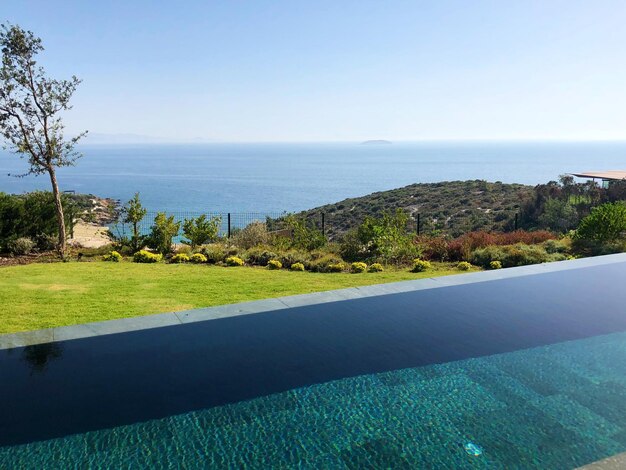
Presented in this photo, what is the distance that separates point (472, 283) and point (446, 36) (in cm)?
1315

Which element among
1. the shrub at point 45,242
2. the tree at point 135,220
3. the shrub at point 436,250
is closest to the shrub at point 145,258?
the tree at point 135,220

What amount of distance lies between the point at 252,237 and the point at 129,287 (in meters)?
4.30

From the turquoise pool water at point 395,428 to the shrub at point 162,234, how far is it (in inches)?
303

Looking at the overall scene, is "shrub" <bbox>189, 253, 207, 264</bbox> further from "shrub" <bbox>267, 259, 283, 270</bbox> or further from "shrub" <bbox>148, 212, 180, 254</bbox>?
"shrub" <bbox>267, 259, 283, 270</bbox>

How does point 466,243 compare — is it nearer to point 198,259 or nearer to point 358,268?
point 358,268

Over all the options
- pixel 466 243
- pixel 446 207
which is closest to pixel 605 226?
pixel 466 243

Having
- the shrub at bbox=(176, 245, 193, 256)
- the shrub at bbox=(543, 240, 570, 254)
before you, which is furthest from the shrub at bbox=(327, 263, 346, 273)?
the shrub at bbox=(543, 240, 570, 254)

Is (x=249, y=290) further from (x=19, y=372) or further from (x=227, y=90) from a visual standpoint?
(x=227, y=90)

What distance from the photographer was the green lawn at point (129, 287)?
19.8 ft

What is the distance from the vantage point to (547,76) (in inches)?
968

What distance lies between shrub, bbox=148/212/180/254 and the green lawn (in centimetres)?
118

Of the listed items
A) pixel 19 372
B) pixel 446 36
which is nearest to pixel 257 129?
pixel 446 36

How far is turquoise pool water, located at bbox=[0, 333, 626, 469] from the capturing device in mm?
2908

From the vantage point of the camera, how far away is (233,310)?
218 inches
